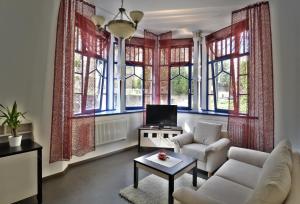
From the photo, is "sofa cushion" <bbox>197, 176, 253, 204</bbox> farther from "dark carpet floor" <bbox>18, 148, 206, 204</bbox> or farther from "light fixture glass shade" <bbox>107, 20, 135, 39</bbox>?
"light fixture glass shade" <bbox>107, 20, 135, 39</bbox>

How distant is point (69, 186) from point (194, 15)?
382cm

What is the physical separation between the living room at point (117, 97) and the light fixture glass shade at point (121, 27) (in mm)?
17

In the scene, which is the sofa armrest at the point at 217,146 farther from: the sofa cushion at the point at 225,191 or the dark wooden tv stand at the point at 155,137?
the dark wooden tv stand at the point at 155,137

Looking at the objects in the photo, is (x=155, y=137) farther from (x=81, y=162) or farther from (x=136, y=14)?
(x=136, y=14)

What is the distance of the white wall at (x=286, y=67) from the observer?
2.76 metres

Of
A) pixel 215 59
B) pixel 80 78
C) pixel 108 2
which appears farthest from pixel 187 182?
pixel 108 2

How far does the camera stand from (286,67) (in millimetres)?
2885

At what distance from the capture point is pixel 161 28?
4414 mm

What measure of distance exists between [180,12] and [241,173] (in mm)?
3017

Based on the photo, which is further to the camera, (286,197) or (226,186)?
(226,186)

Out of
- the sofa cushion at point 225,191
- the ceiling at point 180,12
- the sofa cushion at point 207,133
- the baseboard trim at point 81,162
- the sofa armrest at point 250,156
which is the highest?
the ceiling at point 180,12

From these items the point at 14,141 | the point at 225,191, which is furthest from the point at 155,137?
the point at 14,141

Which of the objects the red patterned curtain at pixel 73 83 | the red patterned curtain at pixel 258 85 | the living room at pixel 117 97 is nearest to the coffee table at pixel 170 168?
the living room at pixel 117 97

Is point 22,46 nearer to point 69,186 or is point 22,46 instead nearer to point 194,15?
point 69,186
